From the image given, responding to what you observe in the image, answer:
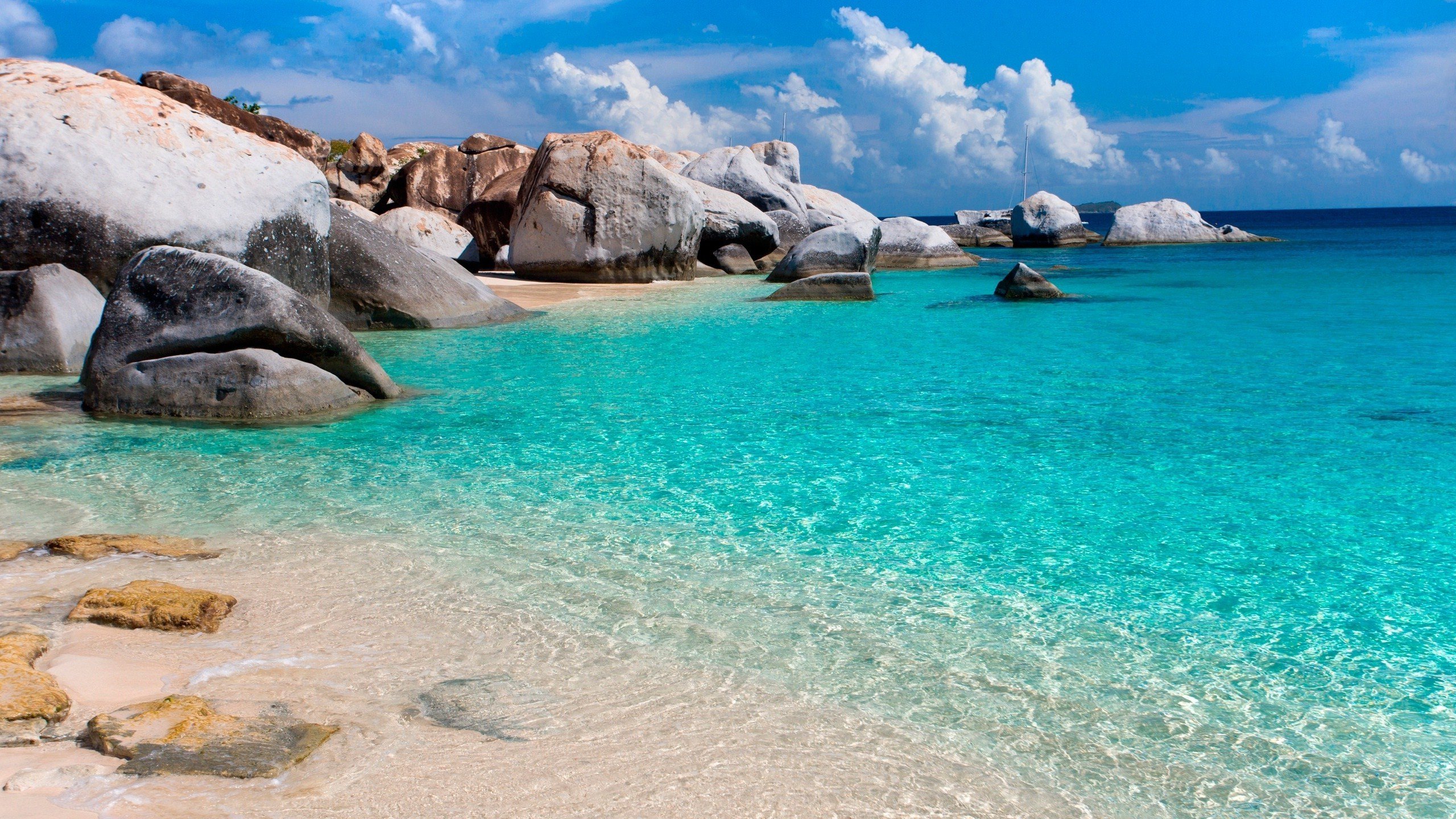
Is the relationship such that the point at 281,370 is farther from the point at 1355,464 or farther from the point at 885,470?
the point at 1355,464

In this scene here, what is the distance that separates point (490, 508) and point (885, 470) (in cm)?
238

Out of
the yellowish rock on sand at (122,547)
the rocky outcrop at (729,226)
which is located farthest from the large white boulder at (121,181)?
the rocky outcrop at (729,226)

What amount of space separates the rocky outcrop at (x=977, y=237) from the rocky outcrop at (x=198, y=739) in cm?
4809

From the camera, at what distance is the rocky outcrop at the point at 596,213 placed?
19.9 meters

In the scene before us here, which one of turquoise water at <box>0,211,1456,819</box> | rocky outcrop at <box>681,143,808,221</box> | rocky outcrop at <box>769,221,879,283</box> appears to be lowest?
turquoise water at <box>0,211,1456,819</box>

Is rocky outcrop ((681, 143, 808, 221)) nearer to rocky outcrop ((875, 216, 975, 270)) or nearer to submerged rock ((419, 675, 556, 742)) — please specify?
rocky outcrop ((875, 216, 975, 270))

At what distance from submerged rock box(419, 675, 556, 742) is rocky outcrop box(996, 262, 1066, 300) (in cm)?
1666

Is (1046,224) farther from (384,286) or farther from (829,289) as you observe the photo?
(384,286)

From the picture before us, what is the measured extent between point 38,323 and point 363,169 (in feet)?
83.8

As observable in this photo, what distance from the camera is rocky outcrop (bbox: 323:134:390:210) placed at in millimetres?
32438

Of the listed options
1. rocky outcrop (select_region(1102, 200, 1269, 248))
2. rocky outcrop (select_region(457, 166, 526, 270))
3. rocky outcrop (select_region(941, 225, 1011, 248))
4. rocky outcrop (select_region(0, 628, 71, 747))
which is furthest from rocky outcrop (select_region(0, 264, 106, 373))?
rocky outcrop (select_region(1102, 200, 1269, 248))

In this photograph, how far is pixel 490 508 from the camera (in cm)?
544

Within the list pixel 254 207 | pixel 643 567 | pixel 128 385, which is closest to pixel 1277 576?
pixel 643 567

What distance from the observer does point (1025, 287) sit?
18.7 m
